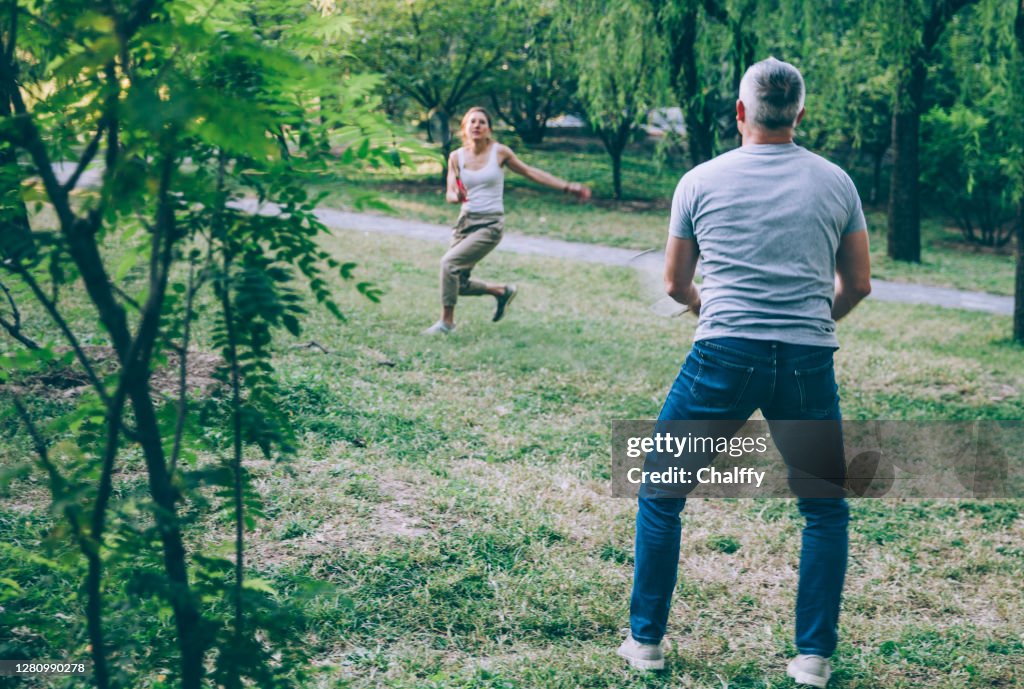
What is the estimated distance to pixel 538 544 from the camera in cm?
420

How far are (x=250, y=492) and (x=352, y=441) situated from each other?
2.82 meters

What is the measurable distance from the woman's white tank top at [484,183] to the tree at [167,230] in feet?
18.5

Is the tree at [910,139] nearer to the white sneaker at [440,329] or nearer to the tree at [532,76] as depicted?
the tree at [532,76]

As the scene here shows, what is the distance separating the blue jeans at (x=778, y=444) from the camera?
10.2 ft

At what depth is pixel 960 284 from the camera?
14305 millimetres

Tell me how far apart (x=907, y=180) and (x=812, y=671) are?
13.9 m

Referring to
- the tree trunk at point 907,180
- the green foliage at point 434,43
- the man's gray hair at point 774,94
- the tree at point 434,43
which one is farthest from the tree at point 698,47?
the tree at point 434,43

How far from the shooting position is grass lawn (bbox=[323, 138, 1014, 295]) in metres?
15.4

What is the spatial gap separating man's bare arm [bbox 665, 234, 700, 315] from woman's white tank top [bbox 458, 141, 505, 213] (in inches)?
188

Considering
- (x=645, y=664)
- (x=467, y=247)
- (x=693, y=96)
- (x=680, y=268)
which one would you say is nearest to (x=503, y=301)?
(x=467, y=247)

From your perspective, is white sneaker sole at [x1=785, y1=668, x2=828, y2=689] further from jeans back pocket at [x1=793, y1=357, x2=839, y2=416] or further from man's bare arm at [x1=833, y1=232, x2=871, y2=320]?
man's bare arm at [x1=833, y1=232, x2=871, y2=320]

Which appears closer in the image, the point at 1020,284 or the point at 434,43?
the point at 1020,284

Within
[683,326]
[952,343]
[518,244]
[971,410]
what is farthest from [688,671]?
[518,244]

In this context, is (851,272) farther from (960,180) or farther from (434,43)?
(434,43)
